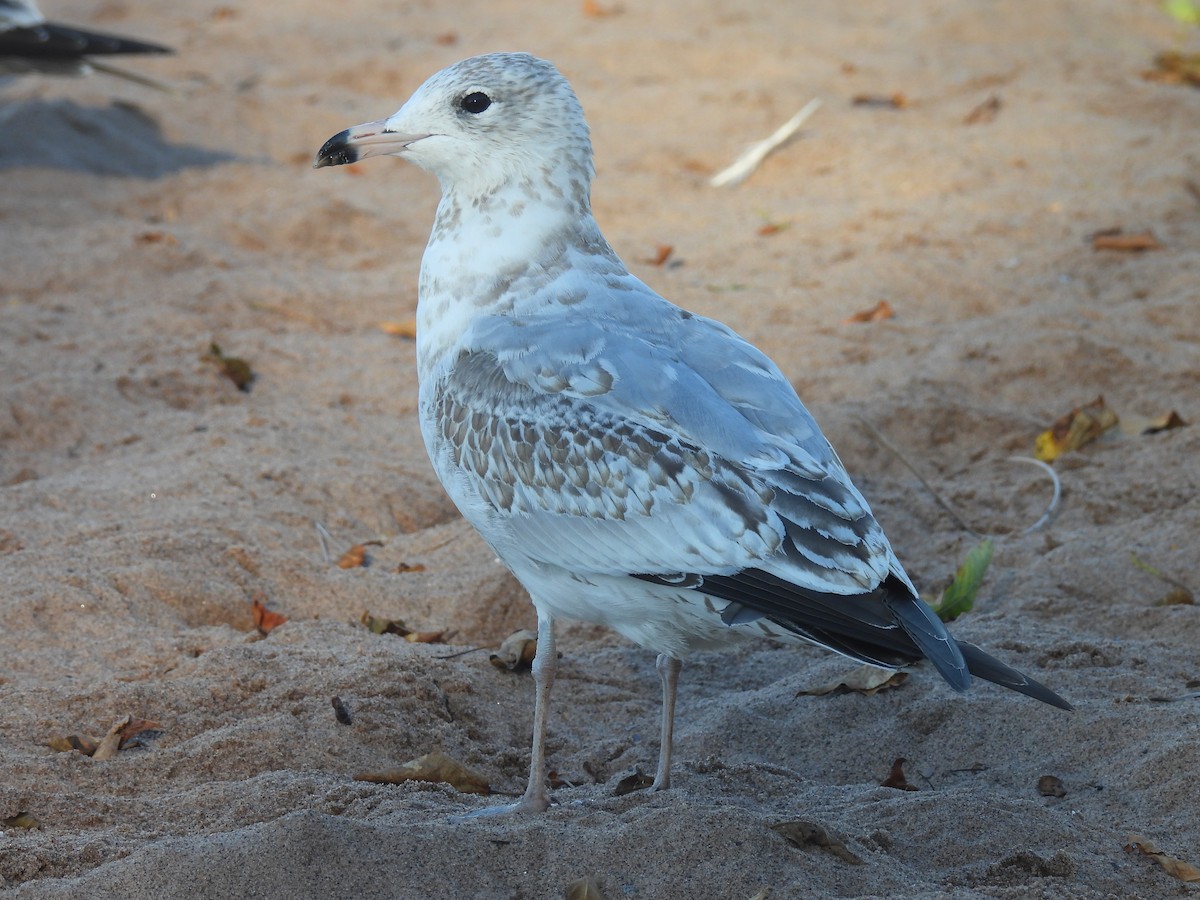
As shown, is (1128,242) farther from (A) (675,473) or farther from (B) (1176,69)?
(A) (675,473)

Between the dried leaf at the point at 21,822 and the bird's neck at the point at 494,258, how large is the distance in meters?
1.39

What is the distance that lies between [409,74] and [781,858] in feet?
27.0

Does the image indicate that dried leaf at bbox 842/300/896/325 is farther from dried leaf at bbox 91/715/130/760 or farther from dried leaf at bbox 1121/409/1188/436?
dried leaf at bbox 91/715/130/760

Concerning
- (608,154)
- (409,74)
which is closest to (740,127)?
(608,154)

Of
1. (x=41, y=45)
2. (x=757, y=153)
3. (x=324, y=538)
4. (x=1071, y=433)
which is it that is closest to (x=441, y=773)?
(x=324, y=538)

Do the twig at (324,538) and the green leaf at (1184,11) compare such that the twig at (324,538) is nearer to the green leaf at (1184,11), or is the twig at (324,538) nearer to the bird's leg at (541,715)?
the bird's leg at (541,715)

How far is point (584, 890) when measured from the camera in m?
2.58

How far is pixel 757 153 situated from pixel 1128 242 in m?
2.54

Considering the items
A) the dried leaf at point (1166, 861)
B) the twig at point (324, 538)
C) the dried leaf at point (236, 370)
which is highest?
the dried leaf at point (1166, 861)

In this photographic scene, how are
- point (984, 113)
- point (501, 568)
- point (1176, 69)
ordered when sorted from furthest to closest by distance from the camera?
point (1176, 69) < point (984, 113) < point (501, 568)

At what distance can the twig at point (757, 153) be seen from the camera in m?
8.25

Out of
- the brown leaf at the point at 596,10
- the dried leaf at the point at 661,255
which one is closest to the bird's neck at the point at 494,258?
the dried leaf at the point at 661,255

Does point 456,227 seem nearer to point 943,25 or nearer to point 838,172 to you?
point 838,172

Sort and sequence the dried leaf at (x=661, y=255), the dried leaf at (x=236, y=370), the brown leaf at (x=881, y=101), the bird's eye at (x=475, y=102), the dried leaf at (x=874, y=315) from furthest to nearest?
1. the brown leaf at (x=881, y=101)
2. the dried leaf at (x=661, y=255)
3. the dried leaf at (x=874, y=315)
4. the dried leaf at (x=236, y=370)
5. the bird's eye at (x=475, y=102)
